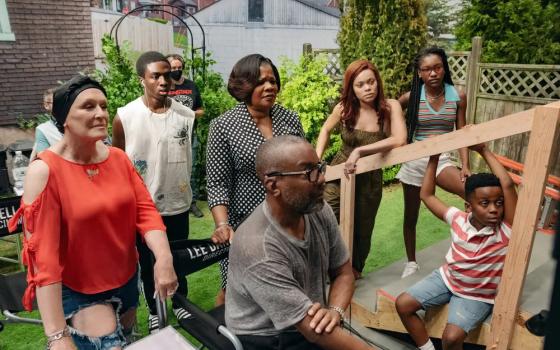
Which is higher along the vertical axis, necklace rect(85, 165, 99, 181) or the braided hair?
the braided hair

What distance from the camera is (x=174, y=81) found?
4996mm

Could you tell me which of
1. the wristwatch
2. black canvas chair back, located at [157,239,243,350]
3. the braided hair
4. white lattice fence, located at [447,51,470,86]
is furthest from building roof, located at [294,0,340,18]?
the wristwatch

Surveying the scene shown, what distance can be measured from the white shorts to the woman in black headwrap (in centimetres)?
196

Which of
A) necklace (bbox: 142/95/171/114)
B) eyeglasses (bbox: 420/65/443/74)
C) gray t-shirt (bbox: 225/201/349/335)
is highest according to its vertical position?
eyeglasses (bbox: 420/65/443/74)

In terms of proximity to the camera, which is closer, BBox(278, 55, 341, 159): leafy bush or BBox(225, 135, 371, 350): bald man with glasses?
BBox(225, 135, 371, 350): bald man with glasses

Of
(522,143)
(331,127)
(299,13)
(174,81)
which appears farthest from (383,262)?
(299,13)

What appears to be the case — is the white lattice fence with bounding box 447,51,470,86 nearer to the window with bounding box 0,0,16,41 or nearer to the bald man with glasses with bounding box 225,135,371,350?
A: the bald man with glasses with bounding box 225,135,371,350

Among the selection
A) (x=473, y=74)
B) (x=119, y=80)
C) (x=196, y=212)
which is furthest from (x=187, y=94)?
(x=473, y=74)

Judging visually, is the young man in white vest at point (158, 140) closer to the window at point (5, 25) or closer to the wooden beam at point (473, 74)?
the window at point (5, 25)

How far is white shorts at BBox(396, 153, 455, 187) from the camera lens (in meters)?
3.25

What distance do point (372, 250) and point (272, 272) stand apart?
3074mm

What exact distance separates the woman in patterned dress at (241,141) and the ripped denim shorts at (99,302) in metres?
0.54

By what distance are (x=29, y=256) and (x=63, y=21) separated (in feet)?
21.0

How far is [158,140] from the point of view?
9.44 ft
